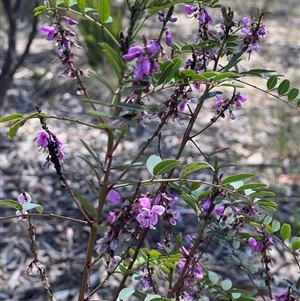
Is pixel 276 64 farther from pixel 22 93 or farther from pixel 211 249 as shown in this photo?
pixel 211 249

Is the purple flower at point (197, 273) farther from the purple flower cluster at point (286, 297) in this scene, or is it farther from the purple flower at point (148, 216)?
the purple flower at point (148, 216)

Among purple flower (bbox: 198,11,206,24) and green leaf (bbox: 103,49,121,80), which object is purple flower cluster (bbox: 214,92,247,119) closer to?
purple flower (bbox: 198,11,206,24)

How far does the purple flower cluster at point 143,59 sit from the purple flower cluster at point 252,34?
339 mm

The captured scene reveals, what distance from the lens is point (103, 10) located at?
1010mm

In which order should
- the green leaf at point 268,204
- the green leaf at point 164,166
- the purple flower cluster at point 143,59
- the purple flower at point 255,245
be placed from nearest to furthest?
the purple flower cluster at point 143,59 < the green leaf at point 164,166 < the green leaf at point 268,204 < the purple flower at point 255,245

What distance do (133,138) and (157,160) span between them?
2411 mm

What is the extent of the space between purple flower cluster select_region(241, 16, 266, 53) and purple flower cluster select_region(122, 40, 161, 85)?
34cm

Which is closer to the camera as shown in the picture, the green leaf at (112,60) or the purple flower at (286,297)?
the green leaf at (112,60)

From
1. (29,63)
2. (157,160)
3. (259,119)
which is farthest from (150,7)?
(29,63)

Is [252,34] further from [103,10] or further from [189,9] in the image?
[103,10]

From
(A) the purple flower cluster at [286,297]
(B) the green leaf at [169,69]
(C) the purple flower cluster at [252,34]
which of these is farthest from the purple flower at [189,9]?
(A) the purple flower cluster at [286,297]

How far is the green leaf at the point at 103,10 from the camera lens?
101cm

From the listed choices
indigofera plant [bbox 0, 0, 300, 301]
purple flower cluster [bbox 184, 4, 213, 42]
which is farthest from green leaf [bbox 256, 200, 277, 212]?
purple flower cluster [bbox 184, 4, 213, 42]

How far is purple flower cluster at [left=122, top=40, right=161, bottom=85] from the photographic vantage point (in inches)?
31.6
